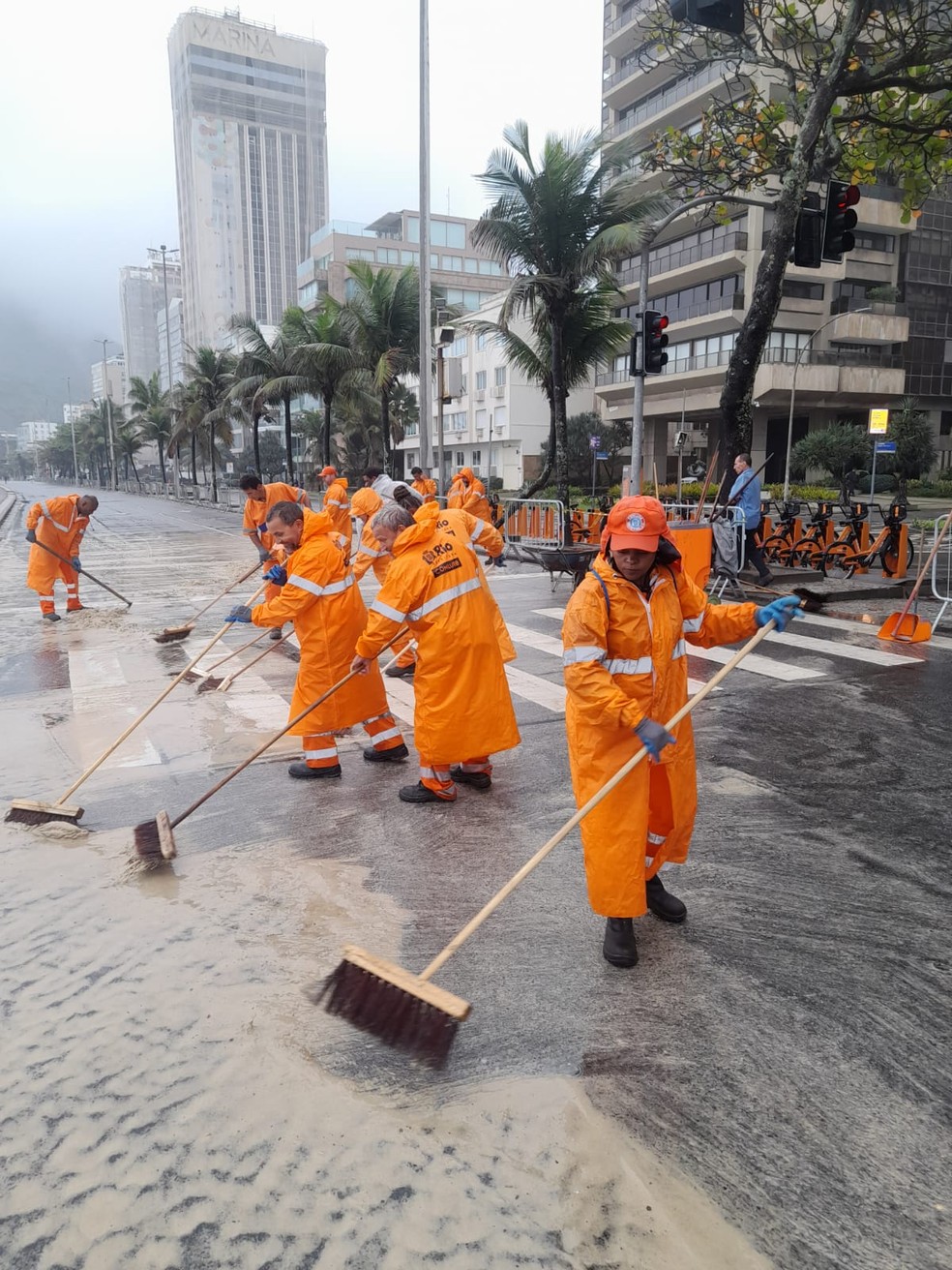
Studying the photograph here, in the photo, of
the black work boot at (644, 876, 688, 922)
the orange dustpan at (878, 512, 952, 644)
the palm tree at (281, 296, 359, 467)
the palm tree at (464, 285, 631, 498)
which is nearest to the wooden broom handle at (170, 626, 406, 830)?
the black work boot at (644, 876, 688, 922)

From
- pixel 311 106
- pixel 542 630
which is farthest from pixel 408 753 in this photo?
pixel 311 106

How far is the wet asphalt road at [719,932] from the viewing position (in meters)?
2.39

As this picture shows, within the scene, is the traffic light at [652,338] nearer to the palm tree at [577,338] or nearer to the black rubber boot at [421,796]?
the palm tree at [577,338]

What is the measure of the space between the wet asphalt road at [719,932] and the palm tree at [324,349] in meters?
23.2

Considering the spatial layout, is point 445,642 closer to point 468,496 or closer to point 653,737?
point 653,737

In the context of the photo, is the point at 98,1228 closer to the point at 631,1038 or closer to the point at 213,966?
the point at 213,966

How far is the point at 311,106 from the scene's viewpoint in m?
151

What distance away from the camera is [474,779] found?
17.3 feet

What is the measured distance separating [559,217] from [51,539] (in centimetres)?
1179

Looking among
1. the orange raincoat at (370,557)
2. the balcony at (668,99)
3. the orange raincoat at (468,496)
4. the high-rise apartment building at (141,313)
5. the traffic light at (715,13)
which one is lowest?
the orange raincoat at (370,557)

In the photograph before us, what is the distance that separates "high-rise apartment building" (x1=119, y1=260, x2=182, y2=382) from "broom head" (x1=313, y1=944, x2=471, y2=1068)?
624ft

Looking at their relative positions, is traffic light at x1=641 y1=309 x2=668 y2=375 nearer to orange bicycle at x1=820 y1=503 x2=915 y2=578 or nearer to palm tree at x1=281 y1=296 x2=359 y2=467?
orange bicycle at x1=820 y1=503 x2=915 y2=578

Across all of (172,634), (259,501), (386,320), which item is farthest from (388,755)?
(386,320)

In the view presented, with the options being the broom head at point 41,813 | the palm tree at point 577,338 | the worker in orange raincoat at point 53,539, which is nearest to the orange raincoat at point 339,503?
the worker in orange raincoat at point 53,539
